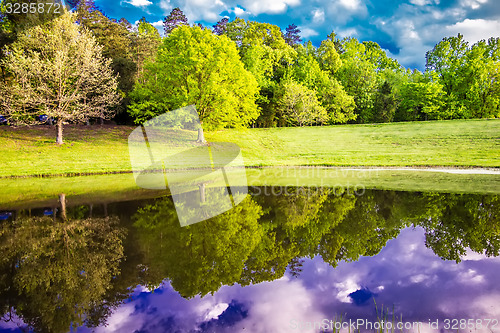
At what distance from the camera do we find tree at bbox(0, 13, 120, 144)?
2325 cm

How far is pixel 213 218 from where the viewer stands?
844cm

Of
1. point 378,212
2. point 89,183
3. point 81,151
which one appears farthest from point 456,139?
point 81,151

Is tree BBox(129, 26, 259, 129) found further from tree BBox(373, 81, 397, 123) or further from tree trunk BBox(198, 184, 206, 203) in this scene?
tree BBox(373, 81, 397, 123)

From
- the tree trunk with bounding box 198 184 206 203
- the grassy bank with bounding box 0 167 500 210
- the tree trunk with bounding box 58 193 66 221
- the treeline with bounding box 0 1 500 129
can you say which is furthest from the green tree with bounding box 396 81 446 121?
the tree trunk with bounding box 58 193 66 221

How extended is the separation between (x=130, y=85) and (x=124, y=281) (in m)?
35.4

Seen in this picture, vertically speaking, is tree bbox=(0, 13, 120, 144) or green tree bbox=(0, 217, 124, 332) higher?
tree bbox=(0, 13, 120, 144)

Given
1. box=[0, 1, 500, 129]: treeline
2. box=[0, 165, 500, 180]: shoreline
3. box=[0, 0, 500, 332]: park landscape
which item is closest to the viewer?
box=[0, 0, 500, 332]: park landscape

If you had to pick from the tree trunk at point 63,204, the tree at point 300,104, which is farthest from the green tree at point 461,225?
the tree at point 300,104

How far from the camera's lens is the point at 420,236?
7164mm

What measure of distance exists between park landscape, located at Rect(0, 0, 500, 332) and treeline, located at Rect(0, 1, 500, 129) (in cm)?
30

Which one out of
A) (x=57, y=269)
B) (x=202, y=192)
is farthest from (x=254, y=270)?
(x=202, y=192)

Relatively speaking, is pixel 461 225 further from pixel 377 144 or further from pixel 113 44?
pixel 113 44

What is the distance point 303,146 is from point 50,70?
24.9 metres

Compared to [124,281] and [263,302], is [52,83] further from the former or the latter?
[263,302]
